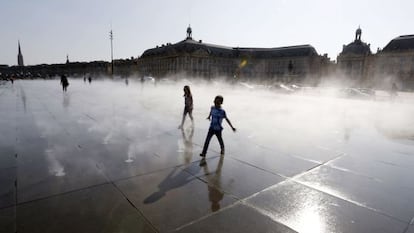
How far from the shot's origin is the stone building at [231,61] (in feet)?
286

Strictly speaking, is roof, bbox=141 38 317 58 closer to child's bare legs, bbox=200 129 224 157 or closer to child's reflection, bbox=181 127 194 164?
child's reflection, bbox=181 127 194 164

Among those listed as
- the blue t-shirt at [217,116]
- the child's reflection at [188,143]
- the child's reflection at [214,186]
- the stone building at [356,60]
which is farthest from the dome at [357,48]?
the child's reflection at [214,186]

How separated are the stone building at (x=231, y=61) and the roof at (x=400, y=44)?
21.8 m

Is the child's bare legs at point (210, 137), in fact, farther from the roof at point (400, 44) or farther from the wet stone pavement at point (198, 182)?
the roof at point (400, 44)

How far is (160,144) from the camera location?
696 centimetres

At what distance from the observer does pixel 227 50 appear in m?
98.1

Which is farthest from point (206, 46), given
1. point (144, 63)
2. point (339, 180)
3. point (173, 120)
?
point (339, 180)

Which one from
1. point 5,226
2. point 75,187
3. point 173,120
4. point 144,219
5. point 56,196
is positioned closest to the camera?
point 5,226

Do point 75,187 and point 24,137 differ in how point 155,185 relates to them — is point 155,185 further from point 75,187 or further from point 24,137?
point 24,137

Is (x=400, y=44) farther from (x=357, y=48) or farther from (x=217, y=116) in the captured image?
(x=217, y=116)

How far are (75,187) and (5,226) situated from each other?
1.14 metres

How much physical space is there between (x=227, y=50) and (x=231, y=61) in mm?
4367

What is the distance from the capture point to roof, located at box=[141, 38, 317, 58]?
87.3m

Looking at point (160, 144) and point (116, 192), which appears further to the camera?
point (160, 144)
